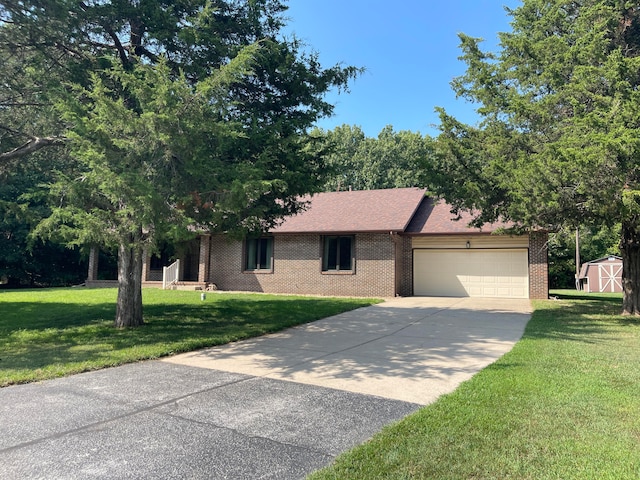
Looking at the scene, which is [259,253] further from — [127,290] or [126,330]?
[126,330]

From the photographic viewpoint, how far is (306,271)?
62.5 ft

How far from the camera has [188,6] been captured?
9.09 m

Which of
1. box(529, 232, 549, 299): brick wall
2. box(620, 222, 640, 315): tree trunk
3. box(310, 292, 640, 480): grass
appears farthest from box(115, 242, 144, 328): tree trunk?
box(529, 232, 549, 299): brick wall

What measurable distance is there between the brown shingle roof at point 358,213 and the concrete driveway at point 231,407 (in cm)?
987

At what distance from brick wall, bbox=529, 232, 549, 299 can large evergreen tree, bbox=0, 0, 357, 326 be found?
36.7 feet

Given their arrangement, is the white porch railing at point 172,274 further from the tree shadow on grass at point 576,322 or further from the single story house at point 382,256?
the tree shadow on grass at point 576,322

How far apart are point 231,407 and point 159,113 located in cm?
445

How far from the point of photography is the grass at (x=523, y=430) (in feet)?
10.2

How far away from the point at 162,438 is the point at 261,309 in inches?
358

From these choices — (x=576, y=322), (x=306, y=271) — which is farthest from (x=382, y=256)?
(x=576, y=322)

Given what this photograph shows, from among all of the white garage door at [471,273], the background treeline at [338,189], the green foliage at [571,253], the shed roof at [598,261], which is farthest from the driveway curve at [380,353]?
the green foliage at [571,253]

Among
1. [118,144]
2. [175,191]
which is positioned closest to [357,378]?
[175,191]

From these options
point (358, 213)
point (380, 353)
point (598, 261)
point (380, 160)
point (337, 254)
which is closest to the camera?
point (380, 353)

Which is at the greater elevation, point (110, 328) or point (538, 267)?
point (538, 267)
